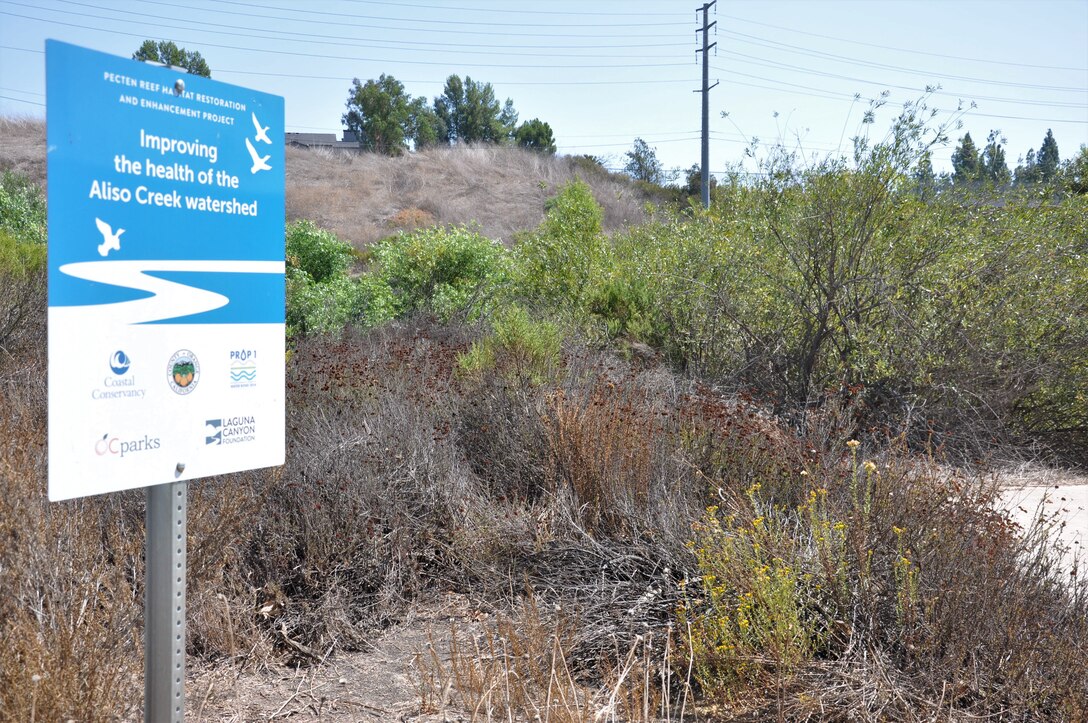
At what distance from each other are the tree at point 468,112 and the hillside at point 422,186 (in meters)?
6.99

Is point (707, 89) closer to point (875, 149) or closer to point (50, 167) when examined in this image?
point (875, 149)

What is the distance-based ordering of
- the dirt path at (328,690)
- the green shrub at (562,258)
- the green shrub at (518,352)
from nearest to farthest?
the dirt path at (328,690)
the green shrub at (518,352)
the green shrub at (562,258)

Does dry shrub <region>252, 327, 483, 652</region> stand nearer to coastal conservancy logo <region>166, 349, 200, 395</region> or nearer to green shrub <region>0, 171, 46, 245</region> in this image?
coastal conservancy logo <region>166, 349, 200, 395</region>

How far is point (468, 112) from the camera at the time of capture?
54438 millimetres

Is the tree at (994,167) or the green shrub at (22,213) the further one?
the green shrub at (22,213)

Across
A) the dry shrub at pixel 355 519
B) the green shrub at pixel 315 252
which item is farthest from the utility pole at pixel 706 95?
the dry shrub at pixel 355 519

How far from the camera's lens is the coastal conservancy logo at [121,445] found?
7.45 feet

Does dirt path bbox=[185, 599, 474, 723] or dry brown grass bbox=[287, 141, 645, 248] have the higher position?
dry brown grass bbox=[287, 141, 645, 248]

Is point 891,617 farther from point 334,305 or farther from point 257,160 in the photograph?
point 334,305

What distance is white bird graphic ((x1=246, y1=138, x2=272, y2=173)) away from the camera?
8.96ft

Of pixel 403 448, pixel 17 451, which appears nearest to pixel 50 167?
pixel 17 451

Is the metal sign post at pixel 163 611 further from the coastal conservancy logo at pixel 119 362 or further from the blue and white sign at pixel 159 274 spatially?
the coastal conservancy logo at pixel 119 362

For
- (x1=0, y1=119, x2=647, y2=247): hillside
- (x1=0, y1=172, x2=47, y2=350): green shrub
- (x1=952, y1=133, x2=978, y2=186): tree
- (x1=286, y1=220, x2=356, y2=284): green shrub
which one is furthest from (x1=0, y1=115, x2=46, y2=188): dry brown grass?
(x1=952, y1=133, x2=978, y2=186): tree

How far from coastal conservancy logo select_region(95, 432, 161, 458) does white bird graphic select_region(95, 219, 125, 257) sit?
0.45m
